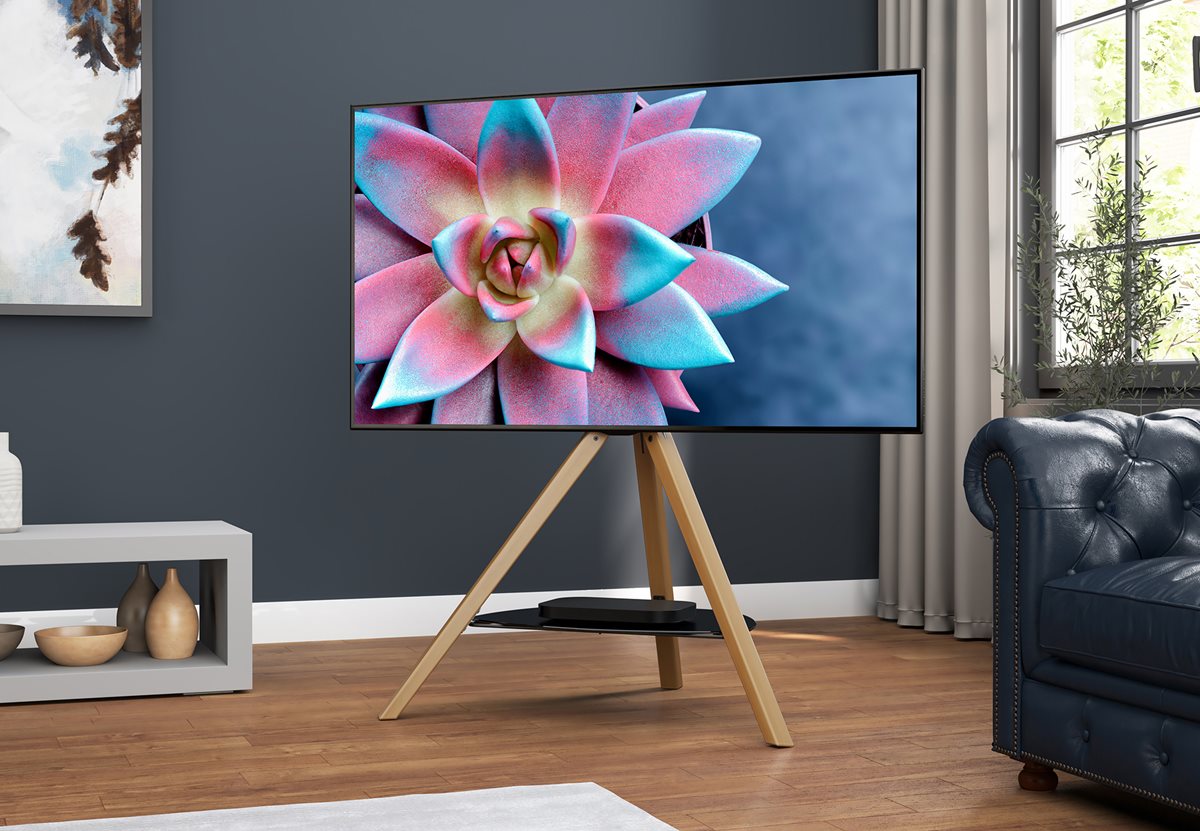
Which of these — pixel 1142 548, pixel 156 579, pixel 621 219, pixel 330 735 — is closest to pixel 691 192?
pixel 621 219

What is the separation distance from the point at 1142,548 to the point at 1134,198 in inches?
62.4

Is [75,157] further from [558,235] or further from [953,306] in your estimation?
[953,306]

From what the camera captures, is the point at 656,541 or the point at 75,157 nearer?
the point at 656,541

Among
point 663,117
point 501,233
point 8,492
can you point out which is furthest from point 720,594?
point 8,492

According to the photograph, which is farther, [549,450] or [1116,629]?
[549,450]

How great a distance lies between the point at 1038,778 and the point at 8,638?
2.36 meters

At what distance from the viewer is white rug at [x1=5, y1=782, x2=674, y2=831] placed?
7.20 feet

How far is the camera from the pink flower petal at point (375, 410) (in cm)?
309

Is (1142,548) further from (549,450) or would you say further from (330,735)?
(549,450)

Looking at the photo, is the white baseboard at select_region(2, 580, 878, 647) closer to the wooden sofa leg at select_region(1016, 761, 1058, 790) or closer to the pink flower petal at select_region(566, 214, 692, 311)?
the pink flower petal at select_region(566, 214, 692, 311)

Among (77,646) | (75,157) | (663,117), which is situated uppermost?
(75,157)

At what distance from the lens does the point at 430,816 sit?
7.41 ft

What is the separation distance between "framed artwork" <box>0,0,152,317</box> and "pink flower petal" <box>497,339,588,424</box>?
4.74ft

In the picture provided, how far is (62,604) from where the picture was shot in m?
3.93
